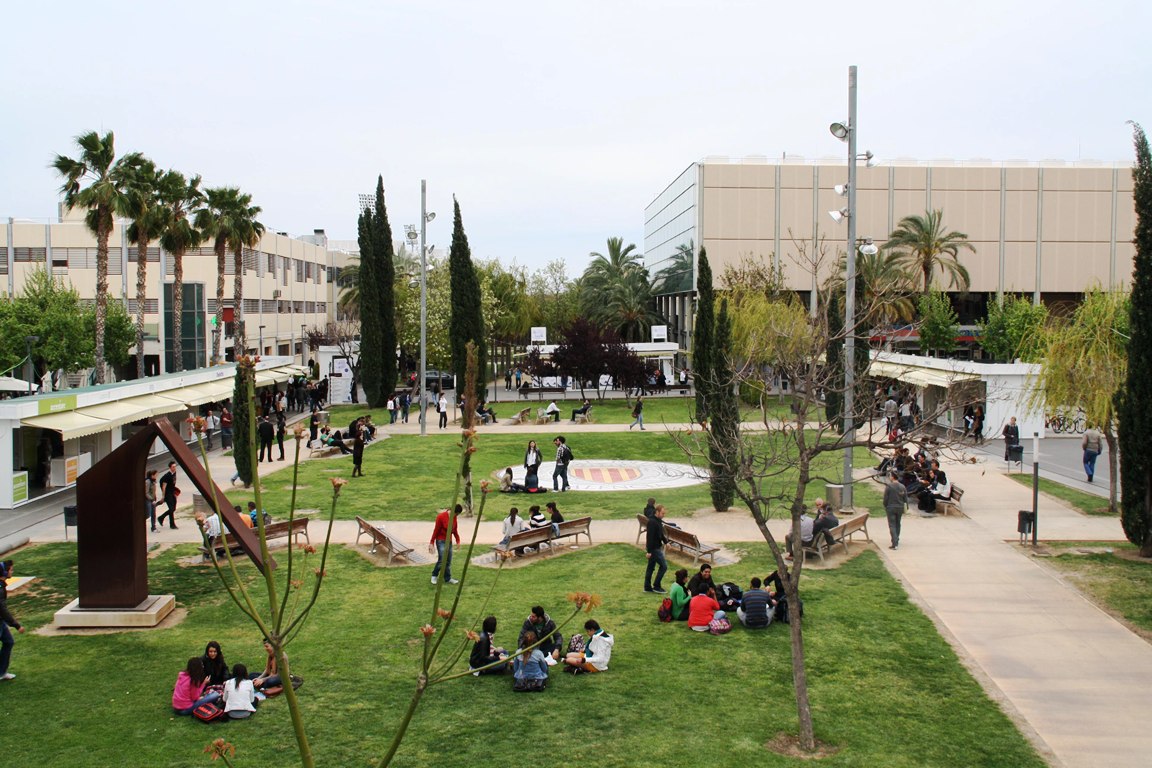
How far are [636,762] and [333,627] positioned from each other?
20.2 ft

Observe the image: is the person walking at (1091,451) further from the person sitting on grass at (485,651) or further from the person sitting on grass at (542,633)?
the person sitting on grass at (485,651)

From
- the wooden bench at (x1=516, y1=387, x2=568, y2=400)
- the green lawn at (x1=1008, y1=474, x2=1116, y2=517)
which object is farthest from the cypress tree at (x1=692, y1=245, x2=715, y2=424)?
the wooden bench at (x1=516, y1=387, x2=568, y2=400)

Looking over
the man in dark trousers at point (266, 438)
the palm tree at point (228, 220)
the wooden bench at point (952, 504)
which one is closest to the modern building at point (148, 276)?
the palm tree at point (228, 220)

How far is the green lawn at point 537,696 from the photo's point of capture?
1020 cm

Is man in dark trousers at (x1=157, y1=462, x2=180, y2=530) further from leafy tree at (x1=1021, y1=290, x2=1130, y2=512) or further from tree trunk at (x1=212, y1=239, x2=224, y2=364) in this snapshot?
tree trunk at (x1=212, y1=239, x2=224, y2=364)

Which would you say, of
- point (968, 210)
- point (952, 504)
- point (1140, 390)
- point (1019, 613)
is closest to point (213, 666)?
point (1019, 613)

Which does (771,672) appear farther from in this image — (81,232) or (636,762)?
(81,232)

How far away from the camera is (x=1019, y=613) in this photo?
14.9 metres

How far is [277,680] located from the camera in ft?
39.4

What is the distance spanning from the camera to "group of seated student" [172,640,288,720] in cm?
1116

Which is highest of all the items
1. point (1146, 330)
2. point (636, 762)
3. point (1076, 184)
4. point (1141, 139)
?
point (1076, 184)

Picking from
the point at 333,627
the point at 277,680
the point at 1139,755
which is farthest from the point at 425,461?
the point at 1139,755

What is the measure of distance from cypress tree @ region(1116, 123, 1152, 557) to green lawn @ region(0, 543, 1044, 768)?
211 inches

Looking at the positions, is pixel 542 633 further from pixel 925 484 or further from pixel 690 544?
pixel 925 484
